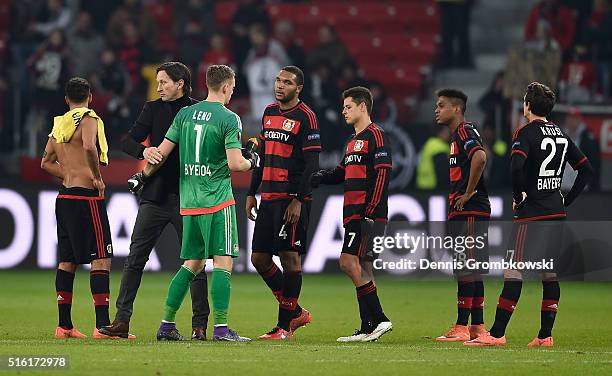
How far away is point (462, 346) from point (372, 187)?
1500mm

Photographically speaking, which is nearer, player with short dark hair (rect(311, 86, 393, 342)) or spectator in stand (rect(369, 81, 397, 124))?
player with short dark hair (rect(311, 86, 393, 342))

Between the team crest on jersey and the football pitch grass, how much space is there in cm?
172

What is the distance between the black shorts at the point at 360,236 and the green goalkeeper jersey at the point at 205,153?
121cm

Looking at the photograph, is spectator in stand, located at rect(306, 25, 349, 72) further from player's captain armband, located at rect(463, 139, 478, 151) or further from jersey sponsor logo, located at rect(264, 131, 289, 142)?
player's captain armband, located at rect(463, 139, 478, 151)

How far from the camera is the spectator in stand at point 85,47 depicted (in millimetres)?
23578

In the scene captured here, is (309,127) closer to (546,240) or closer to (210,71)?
(210,71)

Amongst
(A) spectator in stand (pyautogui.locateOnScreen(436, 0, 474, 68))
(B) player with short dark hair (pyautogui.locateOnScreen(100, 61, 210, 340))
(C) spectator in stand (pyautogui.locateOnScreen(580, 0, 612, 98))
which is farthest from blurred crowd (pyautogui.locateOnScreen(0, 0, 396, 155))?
(B) player with short dark hair (pyautogui.locateOnScreen(100, 61, 210, 340))

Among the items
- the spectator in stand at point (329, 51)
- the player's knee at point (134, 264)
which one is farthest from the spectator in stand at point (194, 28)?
the player's knee at point (134, 264)

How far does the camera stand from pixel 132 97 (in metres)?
22.3

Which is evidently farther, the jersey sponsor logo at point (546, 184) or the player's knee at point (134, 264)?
the player's knee at point (134, 264)

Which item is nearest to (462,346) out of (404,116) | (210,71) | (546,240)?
(546,240)

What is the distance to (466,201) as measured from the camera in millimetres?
10945

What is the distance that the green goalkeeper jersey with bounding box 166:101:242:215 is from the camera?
10.3m

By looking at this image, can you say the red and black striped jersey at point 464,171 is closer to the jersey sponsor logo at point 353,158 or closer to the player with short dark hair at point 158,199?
the jersey sponsor logo at point 353,158
